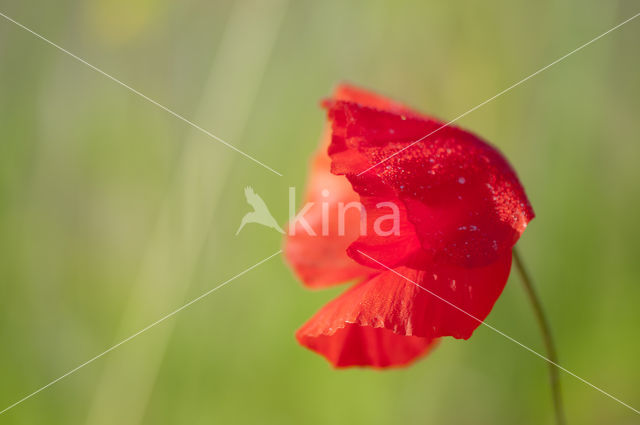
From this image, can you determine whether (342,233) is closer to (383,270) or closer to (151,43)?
(383,270)

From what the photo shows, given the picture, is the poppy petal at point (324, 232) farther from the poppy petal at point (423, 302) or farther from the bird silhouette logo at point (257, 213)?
the bird silhouette logo at point (257, 213)

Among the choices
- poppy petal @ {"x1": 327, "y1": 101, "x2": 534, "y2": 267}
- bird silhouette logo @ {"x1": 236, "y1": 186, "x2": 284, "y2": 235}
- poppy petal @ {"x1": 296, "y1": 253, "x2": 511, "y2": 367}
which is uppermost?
poppy petal @ {"x1": 327, "y1": 101, "x2": 534, "y2": 267}

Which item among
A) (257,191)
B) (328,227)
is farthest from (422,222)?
(257,191)

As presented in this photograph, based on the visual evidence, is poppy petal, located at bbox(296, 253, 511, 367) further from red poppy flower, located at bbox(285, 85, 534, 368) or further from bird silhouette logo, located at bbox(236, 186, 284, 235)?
bird silhouette logo, located at bbox(236, 186, 284, 235)

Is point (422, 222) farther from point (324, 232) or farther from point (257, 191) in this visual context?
point (257, 191)

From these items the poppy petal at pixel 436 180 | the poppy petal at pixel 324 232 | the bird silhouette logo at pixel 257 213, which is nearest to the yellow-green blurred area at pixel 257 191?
the bird silhouette logo at pixel 257 213

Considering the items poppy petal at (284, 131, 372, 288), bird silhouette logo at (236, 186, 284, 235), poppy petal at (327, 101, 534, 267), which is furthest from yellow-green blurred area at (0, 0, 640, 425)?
poppy petal at (327, 101, 534, 267)
